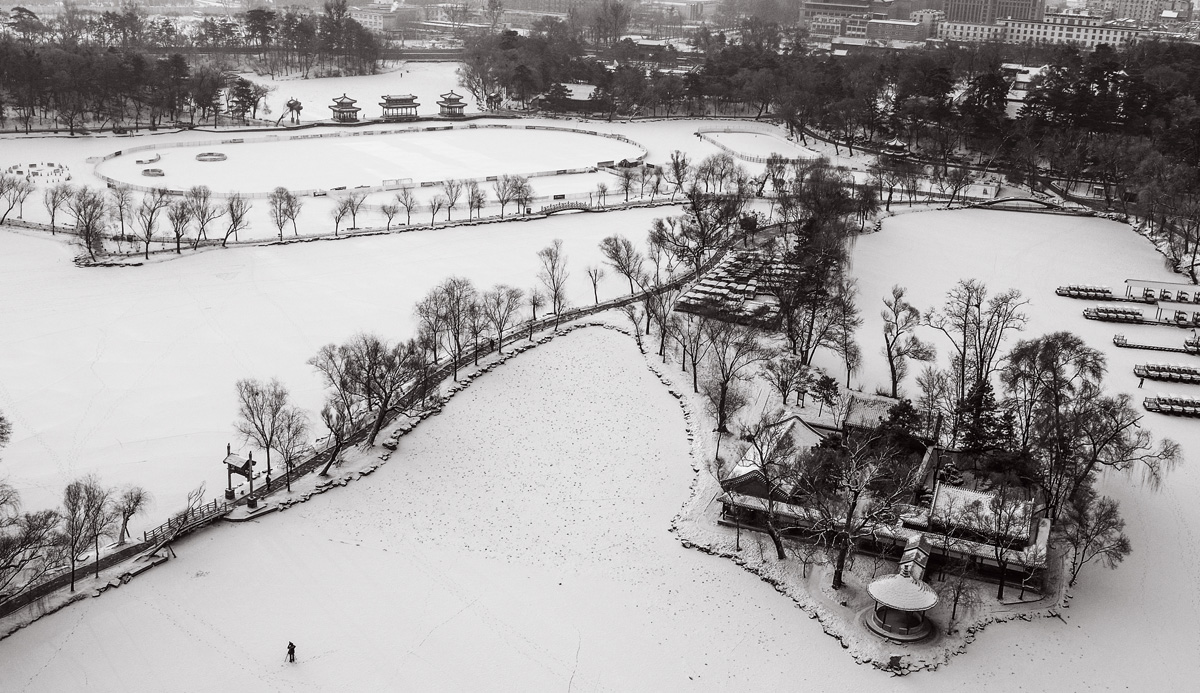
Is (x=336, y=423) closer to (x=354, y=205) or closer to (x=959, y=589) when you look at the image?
(x=959, y=589)

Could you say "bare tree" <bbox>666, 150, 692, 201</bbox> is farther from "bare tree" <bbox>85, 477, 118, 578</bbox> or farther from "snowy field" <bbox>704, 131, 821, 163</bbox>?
"bare tree" <bbox>85, 477, 118, 578</bbox>

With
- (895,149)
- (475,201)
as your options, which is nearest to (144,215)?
(475,201)

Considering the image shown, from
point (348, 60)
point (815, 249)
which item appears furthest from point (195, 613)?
point (348, 60)

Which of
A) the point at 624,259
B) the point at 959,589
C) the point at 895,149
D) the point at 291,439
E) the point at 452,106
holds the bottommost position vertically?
the point at 959,589

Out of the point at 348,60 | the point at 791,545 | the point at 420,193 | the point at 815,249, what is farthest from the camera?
the point at 348,60


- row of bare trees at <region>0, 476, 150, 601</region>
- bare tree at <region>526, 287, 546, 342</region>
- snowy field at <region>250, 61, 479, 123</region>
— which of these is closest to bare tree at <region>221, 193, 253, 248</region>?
bare tree at <region>526, 287, 546, 342</region>

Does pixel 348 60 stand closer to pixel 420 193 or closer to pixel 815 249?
pixel 420 193
